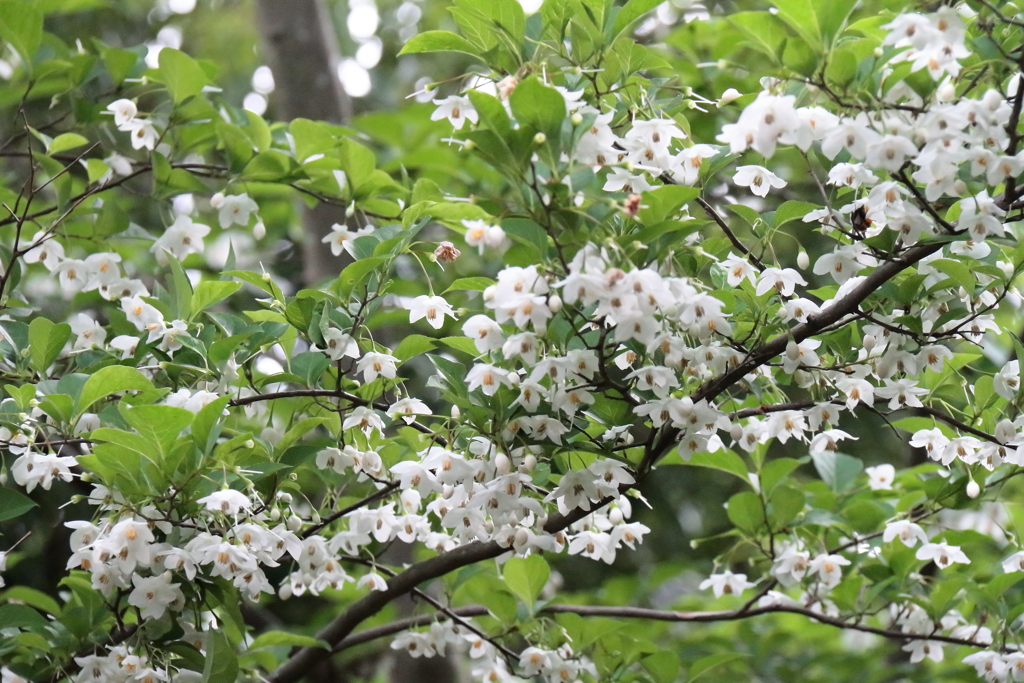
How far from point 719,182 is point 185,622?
302 centimetres

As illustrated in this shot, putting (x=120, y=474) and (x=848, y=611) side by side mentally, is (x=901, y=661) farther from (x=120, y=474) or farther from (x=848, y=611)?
(x=120, y=474)

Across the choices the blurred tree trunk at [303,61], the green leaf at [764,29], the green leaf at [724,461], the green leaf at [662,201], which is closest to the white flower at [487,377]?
the green leaf at [662,201]

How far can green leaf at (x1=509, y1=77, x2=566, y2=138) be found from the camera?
1582mm

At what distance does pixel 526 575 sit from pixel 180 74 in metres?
1.91

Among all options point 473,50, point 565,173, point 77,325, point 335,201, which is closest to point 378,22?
point 335,201

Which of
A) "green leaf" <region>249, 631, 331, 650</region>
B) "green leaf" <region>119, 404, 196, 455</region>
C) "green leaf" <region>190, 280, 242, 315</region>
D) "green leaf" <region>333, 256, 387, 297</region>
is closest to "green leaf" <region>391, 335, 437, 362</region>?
"green leaf" <region>333, 256, 387, 297</region>

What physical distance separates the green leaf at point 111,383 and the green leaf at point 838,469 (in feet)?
7.32

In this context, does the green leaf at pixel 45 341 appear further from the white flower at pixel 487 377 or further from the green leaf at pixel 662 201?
the green leaf at pixel 662 201

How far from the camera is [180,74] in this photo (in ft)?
9.46

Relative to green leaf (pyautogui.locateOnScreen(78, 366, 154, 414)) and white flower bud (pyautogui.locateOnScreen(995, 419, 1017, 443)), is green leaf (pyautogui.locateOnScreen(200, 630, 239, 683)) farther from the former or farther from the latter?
white flower bud (pyautogui.locateOnScreen(995, 419, 1017, 443))

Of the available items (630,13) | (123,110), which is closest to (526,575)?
(630,13)

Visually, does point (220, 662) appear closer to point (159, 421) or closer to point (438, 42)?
point (159, 421)

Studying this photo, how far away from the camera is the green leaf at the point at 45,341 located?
2355mm

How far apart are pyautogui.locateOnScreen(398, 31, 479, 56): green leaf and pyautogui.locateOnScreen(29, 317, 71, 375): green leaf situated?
1.17m
